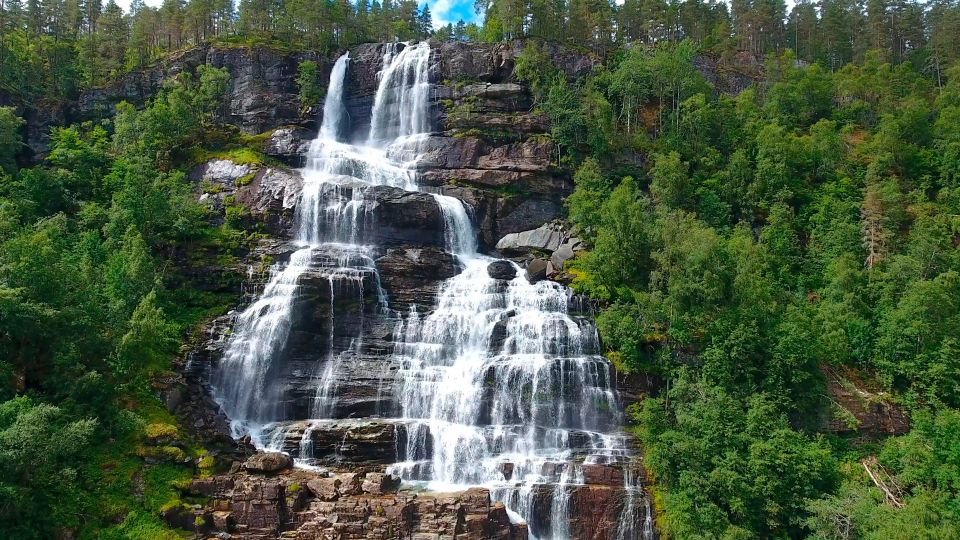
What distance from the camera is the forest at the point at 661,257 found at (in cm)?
2309

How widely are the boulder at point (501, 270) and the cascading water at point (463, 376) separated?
0.29m

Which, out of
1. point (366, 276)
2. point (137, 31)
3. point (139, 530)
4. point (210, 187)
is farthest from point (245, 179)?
point (137, 31)

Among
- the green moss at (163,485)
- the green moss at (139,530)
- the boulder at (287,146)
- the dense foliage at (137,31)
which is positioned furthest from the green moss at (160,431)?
the dense foliage at (137,31)

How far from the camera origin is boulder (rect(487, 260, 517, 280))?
124 ft

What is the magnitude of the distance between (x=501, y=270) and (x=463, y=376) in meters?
9.43

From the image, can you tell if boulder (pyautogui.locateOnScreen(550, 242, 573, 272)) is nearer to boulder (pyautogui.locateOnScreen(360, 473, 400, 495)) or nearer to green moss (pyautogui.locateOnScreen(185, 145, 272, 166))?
boulder (pyautogui.locateOnScreen(360, 473, 400, 495))

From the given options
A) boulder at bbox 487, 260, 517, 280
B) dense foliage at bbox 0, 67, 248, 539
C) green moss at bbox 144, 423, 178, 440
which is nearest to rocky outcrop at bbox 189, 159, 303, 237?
dense foliage at bbox 0, 67, 248, 539

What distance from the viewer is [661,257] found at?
32812 millimetres

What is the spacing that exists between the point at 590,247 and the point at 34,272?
1188 inches

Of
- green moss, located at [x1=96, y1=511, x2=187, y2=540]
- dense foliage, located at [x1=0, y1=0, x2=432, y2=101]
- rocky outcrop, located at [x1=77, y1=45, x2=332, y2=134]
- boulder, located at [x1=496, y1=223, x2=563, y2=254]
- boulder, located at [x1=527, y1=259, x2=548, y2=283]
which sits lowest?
green moss, located at [x1=96, y1=511, x2=187, y2=540]

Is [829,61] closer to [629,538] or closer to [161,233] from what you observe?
[629,538]

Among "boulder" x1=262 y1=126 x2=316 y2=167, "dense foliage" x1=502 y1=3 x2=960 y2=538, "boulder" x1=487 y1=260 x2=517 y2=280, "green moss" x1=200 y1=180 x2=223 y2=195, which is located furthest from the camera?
"boulder" x1=262 y1=126 x2=316 y2=167

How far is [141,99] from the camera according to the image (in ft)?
182

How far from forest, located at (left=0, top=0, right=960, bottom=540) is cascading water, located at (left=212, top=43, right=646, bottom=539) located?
2.65 m
